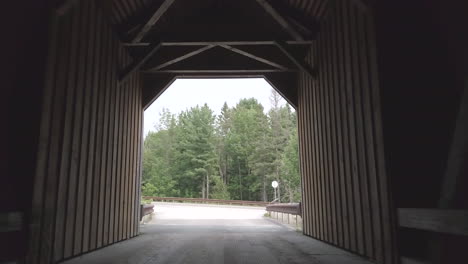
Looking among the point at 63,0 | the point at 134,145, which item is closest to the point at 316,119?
the point at 134,145

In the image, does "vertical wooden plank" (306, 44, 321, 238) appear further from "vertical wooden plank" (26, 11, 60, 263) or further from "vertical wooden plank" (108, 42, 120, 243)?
"vertical wooden plank" (26, 11, 60, 263)

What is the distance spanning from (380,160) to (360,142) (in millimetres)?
703

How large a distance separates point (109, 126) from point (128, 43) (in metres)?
2.24

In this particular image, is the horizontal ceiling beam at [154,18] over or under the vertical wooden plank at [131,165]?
over

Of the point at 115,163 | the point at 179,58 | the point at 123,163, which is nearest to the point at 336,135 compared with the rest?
the point at 179,58

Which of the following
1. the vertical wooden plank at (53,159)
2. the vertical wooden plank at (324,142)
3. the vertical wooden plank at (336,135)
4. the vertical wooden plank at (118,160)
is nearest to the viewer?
the vertical wooden plank at (53,159)

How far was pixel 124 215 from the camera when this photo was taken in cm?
761

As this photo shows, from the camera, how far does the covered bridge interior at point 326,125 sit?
3867mm

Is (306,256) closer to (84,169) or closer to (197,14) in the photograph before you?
(84,169)

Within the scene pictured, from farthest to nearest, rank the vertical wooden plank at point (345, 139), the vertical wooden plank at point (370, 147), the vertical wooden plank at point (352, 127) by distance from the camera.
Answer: the vertical wooden plank at point (345, 139), the vertical wooden plank at point (352, 127), the vertical wooden plank at point (370, 147)

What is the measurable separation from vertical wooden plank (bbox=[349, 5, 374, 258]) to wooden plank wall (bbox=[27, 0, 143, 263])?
4543 millimetres

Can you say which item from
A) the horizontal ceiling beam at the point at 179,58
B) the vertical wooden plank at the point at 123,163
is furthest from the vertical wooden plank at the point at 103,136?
the horizontal ceiling beam at the point at 179,58

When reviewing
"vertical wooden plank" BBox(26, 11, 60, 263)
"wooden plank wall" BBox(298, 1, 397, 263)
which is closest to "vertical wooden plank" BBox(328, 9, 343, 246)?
"wooden plank wall" BBox(298, 1, 397, 263)

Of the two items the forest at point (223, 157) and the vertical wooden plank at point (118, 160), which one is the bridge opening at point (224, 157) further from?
the vertical wooden plank at point (118, 160)
